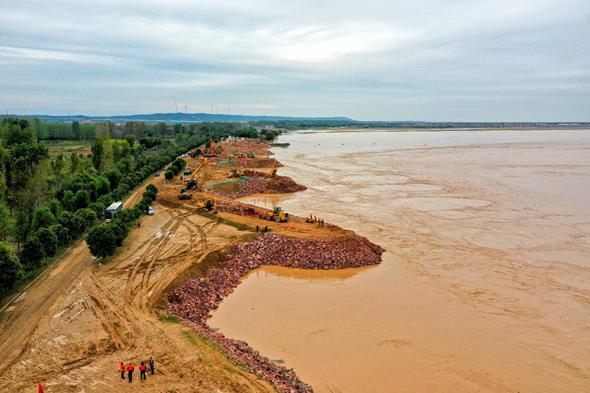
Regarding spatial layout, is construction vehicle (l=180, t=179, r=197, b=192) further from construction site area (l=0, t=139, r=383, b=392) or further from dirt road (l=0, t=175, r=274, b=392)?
dirt road (l=0, t=175, r=274, b=392)

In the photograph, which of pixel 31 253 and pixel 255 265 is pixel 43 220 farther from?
pixel 255 265

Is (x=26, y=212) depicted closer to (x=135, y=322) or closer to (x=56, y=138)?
(x=135, y=322)

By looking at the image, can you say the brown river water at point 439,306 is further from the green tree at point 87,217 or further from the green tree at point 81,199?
the green tree at point 81,199

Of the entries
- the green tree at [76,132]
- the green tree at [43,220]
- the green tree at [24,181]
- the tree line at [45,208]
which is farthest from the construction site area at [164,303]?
the green tree at [76,132]

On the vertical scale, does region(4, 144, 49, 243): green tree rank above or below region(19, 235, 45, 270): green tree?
above

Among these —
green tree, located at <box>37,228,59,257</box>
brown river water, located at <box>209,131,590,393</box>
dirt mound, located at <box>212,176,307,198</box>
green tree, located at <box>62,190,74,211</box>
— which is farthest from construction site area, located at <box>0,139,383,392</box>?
dirt mound, located at <box>212,176,307,198</box>

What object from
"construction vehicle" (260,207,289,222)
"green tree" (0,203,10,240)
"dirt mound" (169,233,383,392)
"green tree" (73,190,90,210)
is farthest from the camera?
"construction vehicle" (260,207,289,222)

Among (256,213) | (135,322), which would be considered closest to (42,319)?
(135,322)
